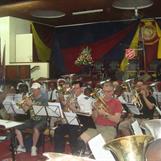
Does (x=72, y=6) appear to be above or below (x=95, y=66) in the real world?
above

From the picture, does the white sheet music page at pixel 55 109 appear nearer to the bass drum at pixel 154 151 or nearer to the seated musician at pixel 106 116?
the seated musician at pixel 106 116

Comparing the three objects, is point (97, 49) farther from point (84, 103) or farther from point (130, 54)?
point (84, 103)

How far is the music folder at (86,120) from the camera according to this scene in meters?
5.32

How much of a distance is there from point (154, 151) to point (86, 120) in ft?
9.22

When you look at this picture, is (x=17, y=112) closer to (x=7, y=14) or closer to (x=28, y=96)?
(x=28, y=96)

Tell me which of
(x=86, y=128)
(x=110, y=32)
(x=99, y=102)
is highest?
(x=110, y=32)

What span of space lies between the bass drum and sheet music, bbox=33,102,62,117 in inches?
134

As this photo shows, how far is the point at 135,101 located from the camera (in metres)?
6.95

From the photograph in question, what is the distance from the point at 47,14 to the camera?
42.4ft

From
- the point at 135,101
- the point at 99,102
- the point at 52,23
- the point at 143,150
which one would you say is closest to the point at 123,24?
the point at 52,23

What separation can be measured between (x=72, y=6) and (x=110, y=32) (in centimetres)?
370

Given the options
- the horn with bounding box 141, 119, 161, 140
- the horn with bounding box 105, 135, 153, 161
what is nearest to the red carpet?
the horn with bounding box 141, 119, 161, 140

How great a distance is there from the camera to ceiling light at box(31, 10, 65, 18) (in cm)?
1240

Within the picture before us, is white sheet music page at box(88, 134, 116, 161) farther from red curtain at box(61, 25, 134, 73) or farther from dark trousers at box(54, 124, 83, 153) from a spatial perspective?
red curtain at box(61, 25, 134, 73)
